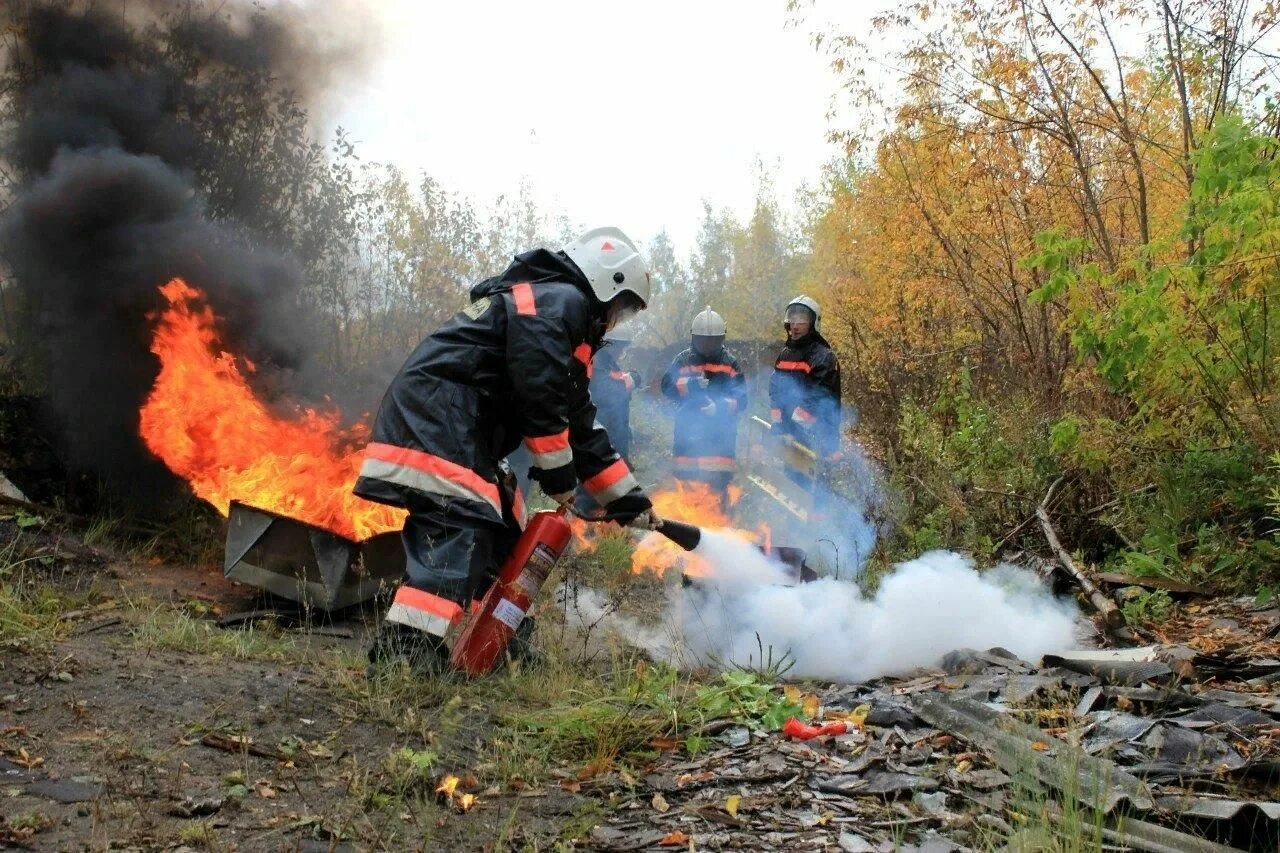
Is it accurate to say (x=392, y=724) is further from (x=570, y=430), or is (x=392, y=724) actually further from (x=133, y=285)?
(x=133, y=285)

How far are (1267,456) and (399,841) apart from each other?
4775 mm

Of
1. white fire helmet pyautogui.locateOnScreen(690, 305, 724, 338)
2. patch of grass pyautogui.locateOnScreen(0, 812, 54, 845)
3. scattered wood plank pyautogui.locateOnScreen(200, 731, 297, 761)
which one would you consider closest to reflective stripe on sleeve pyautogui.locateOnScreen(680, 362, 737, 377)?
white fire helmet pyautogui.locateOnScreen(690, 305, 724, 338)

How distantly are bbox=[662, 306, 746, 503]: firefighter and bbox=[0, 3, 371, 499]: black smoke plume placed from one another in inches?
134

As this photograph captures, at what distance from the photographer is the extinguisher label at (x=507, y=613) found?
13.4 ft

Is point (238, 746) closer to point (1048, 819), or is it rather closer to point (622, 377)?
point (1048, 819)

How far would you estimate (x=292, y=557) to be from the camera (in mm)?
5352

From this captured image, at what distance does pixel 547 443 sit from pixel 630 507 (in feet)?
2.15

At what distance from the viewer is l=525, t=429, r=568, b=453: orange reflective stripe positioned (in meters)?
4.18

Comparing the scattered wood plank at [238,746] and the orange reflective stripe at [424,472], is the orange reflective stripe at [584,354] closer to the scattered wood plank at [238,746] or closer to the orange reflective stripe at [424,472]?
the orange reflective stripe at [424,472]

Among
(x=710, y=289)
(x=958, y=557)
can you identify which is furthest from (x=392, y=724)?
(x=710, y=289)

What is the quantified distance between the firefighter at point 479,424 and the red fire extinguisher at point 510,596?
10cm

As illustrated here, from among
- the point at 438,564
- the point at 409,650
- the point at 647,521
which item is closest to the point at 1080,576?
the point at 647,521

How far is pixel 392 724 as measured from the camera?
3461mm

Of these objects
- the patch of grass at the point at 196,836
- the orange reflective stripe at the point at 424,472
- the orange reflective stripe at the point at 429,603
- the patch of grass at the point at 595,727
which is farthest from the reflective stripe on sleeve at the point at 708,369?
the patch of grass at the point at 196,836
